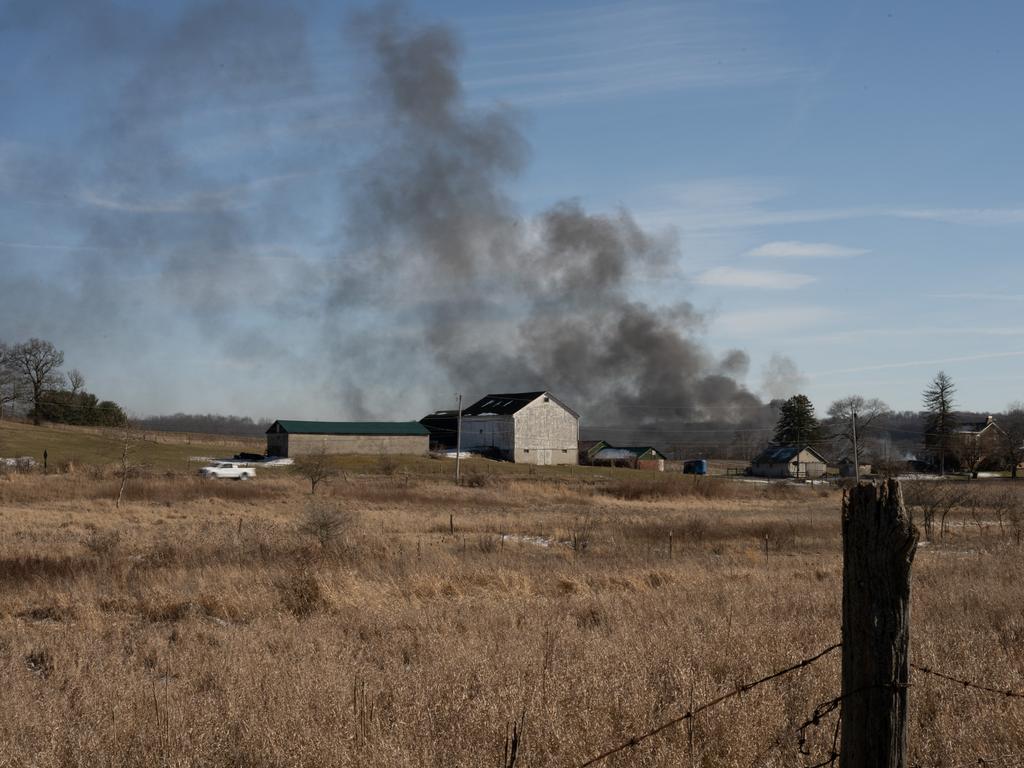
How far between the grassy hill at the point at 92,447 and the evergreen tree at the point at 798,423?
225 feet

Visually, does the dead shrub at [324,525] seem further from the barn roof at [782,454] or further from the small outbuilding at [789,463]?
the barn roof at [782,454]

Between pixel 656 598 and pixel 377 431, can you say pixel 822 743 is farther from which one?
pixel 377 431

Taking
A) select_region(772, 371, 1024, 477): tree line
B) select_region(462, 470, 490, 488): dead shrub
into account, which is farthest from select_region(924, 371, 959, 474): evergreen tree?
select_region(462, 470, 490, 488): dead shrub

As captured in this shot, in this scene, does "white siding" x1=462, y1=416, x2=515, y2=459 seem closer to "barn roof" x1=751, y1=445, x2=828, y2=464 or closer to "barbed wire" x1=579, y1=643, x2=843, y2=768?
"barn roof" x1=751, y1=445, x2=828, y2=464

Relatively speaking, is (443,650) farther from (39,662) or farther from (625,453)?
(625,453)

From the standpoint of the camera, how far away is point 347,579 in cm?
1356

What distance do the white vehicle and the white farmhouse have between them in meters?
36.4

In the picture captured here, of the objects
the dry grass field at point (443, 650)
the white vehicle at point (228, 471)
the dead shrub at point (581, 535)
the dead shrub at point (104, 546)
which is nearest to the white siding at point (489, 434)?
the white vehicle at point (228, 471)

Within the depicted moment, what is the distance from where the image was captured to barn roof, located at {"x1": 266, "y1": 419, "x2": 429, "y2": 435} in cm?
8223

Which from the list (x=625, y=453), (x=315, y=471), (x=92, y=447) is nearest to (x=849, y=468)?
(x=625, y=453)

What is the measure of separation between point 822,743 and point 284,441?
7857cm

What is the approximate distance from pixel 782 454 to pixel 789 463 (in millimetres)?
1544

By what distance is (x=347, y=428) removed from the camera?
281ft

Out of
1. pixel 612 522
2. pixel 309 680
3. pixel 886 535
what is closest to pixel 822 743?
pixel 886 535
